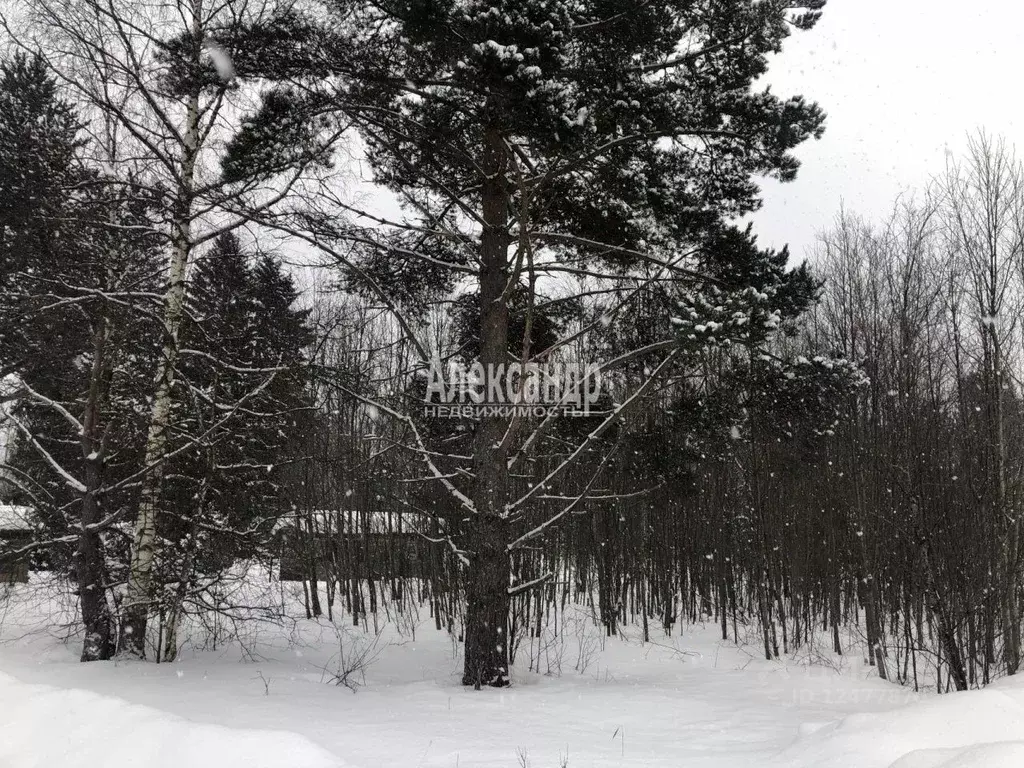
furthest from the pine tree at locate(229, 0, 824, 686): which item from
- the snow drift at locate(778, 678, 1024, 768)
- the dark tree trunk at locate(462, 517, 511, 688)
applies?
the snow drift at locate(778, 678, 1024, 768)

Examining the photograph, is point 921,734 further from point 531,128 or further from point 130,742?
point 531,128

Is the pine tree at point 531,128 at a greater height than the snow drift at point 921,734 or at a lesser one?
greater

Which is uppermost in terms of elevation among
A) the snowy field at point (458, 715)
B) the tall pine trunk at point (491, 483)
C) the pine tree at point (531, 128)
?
the pine tree at point (531, 128)

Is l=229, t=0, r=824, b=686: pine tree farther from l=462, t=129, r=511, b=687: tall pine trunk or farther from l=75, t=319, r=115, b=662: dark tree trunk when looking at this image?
l=75, t=319, r=115, b=662: dark tree trunk

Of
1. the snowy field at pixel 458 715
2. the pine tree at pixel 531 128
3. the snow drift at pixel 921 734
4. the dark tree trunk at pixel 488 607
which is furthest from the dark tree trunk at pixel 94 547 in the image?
the snow drift at pixel 921 734

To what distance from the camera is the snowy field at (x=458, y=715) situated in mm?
4527

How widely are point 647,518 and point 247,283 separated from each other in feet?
34.7

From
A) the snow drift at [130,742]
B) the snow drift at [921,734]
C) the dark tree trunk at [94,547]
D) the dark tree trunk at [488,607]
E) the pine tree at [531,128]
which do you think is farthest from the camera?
the dark tree trunk at [94,547]

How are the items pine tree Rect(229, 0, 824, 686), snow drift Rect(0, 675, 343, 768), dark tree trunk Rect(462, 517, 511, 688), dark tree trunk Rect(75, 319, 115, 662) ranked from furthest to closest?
1. dark tree trunk Rect(75, 319, 115, 662)
2. dark tree trunk Rect(462, 517, 511, 688)
3. pine tree Rect(229, 0, 824, 686)
4. snow drift Rect(0, 675, 343, 768)

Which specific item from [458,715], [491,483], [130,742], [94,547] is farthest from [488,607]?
[94,547]

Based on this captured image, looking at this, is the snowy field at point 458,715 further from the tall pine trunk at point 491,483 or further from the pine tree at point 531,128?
the pine tree at point 531,128

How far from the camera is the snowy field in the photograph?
453cm

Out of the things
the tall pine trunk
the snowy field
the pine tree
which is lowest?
the snowy field

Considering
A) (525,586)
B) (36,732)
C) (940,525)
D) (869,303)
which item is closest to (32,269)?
(36,732)
